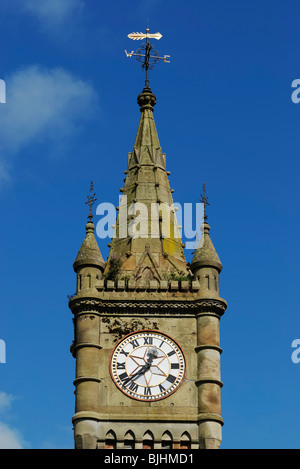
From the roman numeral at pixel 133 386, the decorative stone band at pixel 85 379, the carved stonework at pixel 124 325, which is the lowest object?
the roman numeral at pixel 133 386

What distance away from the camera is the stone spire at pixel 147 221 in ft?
290

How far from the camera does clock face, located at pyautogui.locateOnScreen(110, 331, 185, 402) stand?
83062 millimetres

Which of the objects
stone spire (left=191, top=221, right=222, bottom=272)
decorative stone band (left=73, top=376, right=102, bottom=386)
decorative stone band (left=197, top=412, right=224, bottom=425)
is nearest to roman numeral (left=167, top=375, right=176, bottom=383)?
decorative stone band (left=197, top=412, right=224, bottom=425)

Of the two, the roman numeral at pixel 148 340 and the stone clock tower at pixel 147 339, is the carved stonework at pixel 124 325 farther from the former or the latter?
the roman numeral at pixel 148 340

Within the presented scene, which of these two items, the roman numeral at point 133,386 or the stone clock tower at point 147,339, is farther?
the roman numeral at point 133,386

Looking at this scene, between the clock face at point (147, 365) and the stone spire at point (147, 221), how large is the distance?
4.34 meters

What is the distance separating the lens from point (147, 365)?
83438 millimetres

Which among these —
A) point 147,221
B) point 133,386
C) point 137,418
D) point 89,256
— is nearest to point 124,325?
point 133,386

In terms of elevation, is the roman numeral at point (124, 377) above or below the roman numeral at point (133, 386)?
above

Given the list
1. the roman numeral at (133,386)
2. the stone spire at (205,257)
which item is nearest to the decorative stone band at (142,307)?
the stone spire at (205,257)

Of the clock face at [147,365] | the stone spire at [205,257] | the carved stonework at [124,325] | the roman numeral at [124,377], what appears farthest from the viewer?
the stone spire at [205,257]

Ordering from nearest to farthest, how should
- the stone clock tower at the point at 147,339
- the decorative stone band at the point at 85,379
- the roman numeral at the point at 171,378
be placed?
the stone clock tower at the point at 147,339 < the decorative stone band at the point at 85,379 < the roman numeral at the point at 171,378
